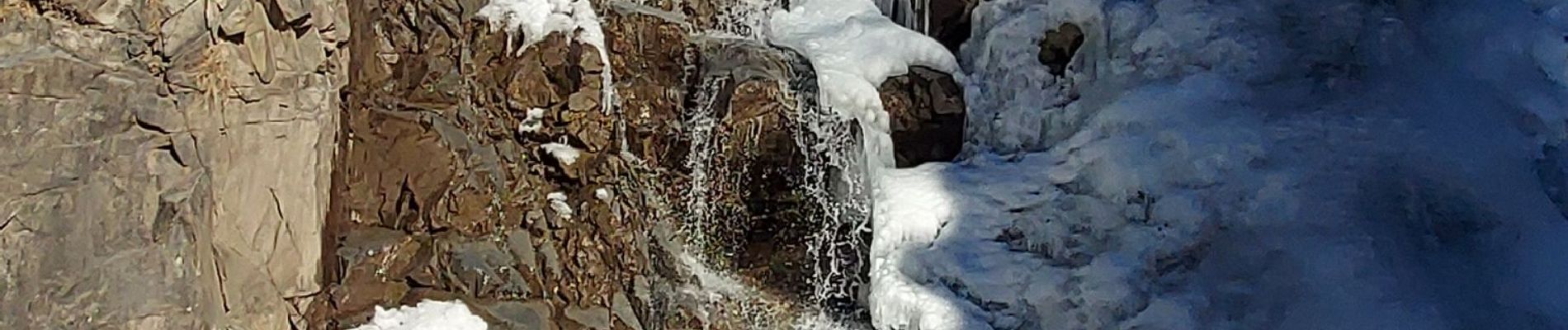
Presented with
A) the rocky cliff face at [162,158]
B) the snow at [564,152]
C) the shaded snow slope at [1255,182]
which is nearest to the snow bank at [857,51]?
the shaded snow slope at [1255,182]

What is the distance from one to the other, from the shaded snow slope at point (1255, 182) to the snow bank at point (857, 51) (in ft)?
0.98

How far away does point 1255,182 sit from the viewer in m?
3.88

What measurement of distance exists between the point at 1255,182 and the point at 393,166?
3.17 m

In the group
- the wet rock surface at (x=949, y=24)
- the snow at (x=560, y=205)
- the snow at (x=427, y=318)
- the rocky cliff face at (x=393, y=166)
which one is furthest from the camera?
the wet rock surface at (x=949, y=24)

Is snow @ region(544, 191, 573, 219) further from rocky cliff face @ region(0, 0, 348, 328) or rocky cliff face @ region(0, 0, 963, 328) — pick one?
rocky cliff face @ region(0, 0, 348, 328)

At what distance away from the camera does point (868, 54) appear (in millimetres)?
5250

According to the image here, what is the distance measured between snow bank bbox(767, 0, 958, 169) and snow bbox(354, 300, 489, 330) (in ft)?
5.53

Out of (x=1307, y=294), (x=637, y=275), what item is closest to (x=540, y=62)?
(x=637, y=275)

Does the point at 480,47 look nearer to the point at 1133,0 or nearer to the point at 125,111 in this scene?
the point at 125,111

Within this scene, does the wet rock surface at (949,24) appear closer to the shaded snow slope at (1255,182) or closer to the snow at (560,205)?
the shaded snow slope at (1255,182)

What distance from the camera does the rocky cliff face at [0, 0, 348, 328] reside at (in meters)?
3.45

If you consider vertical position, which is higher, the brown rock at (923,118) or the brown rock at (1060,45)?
the brown rock at (1060,45)

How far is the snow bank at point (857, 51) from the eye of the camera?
505 cm

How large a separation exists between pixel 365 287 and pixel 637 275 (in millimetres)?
1066
